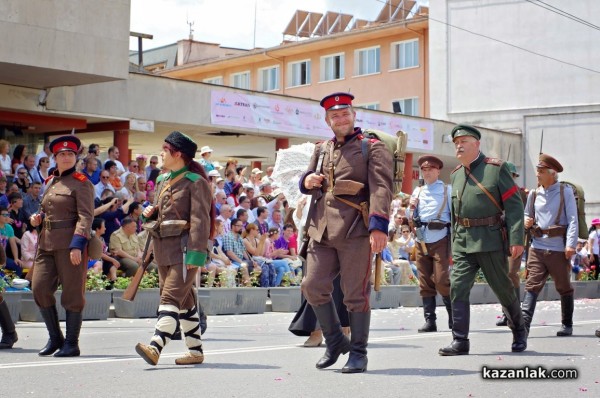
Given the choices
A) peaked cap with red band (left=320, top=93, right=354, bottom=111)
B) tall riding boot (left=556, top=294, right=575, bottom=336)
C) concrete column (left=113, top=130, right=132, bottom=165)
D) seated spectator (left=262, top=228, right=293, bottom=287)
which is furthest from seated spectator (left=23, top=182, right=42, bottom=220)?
peaked cap with red band (left=320, top=93, right=354, bottom=111)

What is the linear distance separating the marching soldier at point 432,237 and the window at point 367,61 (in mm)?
42515

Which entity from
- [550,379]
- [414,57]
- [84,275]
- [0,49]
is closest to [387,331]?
[84,275]

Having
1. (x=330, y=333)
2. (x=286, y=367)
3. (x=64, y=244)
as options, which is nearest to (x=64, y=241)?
(x=64, y=244)

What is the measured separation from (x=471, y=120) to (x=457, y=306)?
40565mm

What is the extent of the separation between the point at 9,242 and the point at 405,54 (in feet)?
130

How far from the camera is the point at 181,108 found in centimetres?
2962

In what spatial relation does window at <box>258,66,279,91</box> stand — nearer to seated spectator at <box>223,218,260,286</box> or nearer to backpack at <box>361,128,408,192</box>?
seated spectator at <box>223,218,260,286</box>

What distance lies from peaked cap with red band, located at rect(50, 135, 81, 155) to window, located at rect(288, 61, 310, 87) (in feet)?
160

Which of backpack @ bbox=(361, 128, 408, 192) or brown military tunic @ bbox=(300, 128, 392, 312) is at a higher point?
backpack @ bbox=(361, 128, 408, 192)

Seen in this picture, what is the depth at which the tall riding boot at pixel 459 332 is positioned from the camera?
414 inches

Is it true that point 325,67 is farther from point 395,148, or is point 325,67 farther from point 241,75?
point 395,148

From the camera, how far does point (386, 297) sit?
21.4m

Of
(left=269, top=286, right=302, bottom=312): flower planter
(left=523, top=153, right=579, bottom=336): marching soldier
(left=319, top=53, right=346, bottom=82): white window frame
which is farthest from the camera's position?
(left=319, top=53, right=346, bottom=82): white window frame

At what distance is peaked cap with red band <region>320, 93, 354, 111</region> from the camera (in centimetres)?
920
